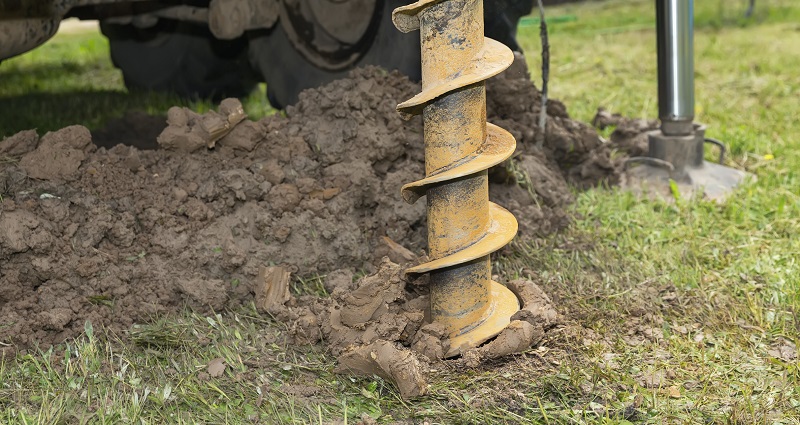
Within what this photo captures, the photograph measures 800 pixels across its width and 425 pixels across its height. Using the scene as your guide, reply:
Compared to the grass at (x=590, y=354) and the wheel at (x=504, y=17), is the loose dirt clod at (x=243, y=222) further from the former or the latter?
the wheel at (x=504, y=17)

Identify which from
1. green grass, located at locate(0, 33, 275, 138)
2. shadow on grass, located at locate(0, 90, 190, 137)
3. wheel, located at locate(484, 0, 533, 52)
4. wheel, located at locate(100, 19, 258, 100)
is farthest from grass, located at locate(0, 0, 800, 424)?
wheel, located at locate(100, 19, 258, 100)

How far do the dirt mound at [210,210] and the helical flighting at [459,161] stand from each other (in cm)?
35

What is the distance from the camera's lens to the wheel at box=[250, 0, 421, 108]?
303 cm

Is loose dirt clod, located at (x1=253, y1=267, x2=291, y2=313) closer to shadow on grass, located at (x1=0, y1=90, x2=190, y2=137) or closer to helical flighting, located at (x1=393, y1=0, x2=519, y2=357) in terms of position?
helical flighting, located at (x1=393, y1=0, x2=519, y2=357)

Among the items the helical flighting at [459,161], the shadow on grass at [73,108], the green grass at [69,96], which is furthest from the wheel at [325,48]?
the helical flighting at [459,161]

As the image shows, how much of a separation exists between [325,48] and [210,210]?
108 centimetres

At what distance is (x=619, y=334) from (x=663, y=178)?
119 cm

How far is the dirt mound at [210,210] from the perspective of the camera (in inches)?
88.7

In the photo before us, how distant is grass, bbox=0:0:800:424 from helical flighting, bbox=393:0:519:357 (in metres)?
0.16

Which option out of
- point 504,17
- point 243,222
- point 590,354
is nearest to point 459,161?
point 590,354

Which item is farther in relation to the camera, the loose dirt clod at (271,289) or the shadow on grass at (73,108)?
the shadow on grass at (73,108)

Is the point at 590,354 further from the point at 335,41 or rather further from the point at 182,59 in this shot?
the point at 182,59

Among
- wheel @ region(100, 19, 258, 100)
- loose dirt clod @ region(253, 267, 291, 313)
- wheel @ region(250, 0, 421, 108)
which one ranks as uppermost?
wheel @ region(250, 0, 421, 108)

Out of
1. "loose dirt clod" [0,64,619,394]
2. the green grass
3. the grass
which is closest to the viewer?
the grass
